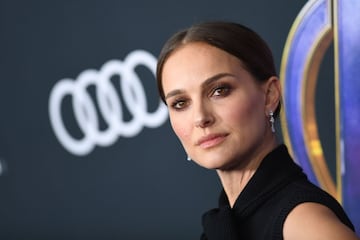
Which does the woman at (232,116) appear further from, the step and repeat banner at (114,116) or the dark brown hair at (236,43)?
the step and repeat banner at (114,116)

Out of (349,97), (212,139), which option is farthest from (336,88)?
(212,139)

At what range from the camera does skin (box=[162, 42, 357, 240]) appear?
3.04ft

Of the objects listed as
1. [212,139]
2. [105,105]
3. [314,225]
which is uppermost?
[105,105]

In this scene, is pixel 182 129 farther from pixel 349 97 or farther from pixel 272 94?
pixel 349 97

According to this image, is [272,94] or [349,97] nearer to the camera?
[272,94]

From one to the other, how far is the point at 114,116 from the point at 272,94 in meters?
0.88

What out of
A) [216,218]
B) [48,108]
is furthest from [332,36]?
[48,108]

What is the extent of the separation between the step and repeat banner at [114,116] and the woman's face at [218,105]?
0.64 metres

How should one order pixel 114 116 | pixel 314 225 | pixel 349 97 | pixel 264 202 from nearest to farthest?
pixel 314 225 → pixel 264 202 → pixel 349 97 → pixel 114 116

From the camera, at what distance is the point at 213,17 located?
Result: 1.68 metres

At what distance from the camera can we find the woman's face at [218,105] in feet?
3.04


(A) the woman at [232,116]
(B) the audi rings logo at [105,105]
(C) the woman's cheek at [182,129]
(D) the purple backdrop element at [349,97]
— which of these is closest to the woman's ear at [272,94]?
(A) the woman at [232,116]

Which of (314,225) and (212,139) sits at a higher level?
(212,139)

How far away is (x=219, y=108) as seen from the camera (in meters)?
0.93
